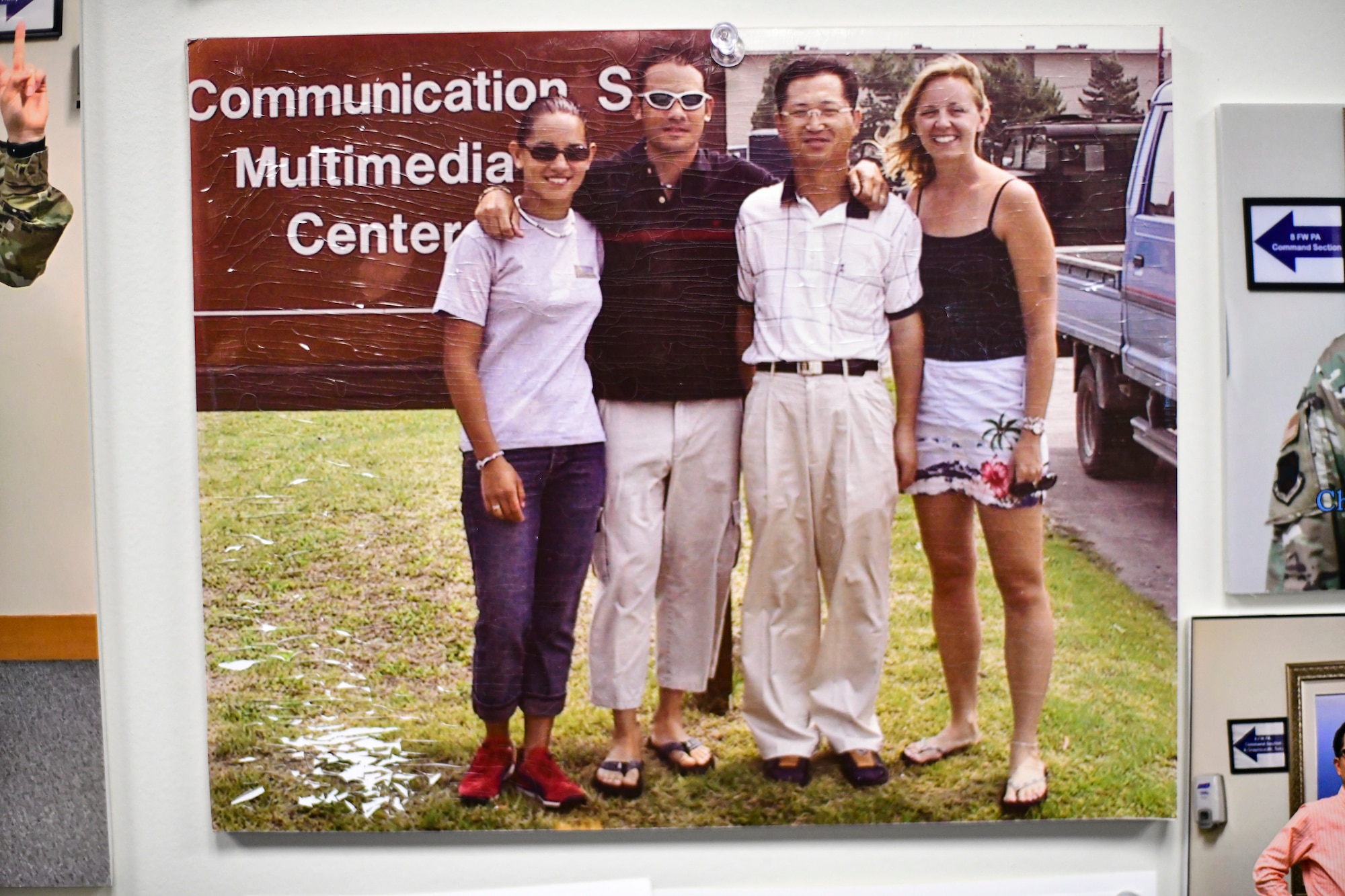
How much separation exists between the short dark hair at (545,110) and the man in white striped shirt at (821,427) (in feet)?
1.20

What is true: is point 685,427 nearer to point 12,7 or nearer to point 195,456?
Result: point 195,456

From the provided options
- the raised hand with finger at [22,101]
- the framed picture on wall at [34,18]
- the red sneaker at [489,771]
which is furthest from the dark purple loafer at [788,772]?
the framed picture on wall at [34,18]

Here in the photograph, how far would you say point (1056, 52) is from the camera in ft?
5.85

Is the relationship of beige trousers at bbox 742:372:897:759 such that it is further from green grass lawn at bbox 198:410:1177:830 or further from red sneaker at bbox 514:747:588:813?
red sneaker at bbox 514:747:588:813

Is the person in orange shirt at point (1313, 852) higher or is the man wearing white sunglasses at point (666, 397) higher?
the man wearing white sunglasses at point (666, 397)

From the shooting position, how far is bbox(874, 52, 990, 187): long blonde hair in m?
1.78

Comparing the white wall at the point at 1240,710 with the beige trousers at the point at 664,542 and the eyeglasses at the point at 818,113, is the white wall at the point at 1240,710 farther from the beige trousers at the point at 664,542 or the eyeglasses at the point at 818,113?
the eyeglasses at the point at 818,113

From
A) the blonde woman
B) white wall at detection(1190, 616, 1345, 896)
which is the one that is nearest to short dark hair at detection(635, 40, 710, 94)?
the blonde woman

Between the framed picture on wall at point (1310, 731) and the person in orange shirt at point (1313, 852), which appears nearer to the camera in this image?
the person in orange shirt at point (1313, 852)

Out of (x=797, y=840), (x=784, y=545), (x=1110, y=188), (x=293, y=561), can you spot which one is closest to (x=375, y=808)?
(x=293, y=561)

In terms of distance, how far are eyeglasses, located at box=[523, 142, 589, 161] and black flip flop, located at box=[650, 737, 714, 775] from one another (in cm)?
113

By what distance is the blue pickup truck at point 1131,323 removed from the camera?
70.8 inches

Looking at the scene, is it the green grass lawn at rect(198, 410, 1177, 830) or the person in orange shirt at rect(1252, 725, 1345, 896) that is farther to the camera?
the green grass lawn at rect(198, 410, 1177, 830)

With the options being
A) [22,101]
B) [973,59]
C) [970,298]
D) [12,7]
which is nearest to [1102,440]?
[970,298]
